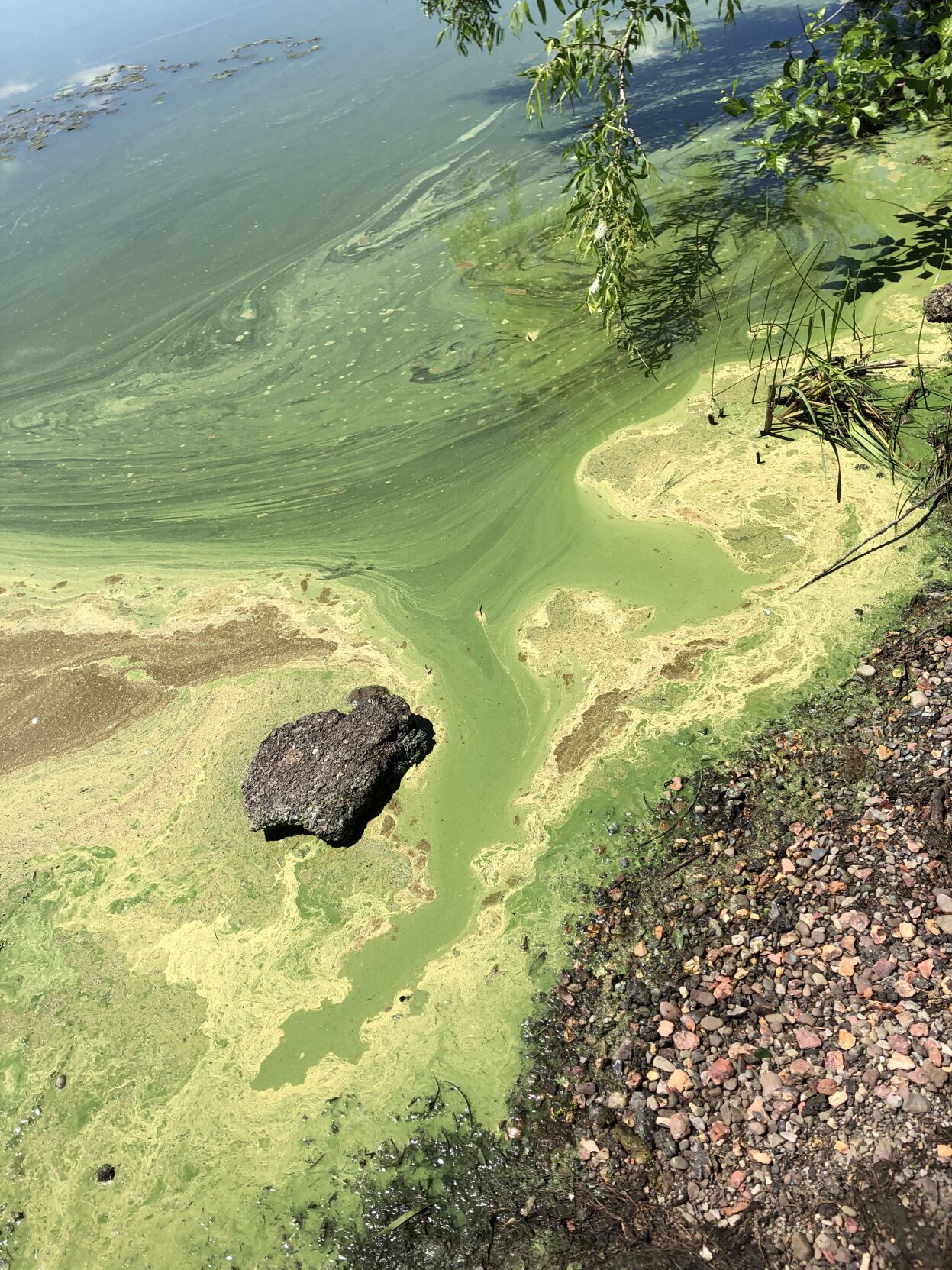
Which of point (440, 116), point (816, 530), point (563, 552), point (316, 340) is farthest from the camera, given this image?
point (440, 116)

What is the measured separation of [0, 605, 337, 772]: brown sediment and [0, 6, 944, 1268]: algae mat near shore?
0.01 meters

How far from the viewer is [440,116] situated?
6.45 meters

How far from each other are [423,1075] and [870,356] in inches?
128

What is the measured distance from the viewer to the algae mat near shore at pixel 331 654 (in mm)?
1948

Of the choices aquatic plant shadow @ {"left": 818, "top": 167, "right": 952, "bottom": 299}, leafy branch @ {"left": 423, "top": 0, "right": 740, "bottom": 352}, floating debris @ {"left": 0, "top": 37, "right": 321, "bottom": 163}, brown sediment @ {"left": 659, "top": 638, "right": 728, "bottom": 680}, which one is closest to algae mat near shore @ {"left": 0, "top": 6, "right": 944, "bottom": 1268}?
brown sediment @ {"left": 659, "top": 638, "right": 728, "bottom": 680}

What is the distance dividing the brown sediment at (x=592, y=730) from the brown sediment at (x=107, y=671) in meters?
1.00

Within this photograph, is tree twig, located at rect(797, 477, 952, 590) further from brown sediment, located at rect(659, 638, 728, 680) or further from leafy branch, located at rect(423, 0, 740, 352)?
leafy branch, located at rect(423, 0, 740, 352)

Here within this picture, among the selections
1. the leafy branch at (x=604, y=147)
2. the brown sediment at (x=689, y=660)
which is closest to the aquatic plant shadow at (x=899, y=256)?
the leafy branch at (x=604, y=147)

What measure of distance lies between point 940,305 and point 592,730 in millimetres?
→ 2531

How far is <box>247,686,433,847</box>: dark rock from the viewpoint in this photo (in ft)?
7.75

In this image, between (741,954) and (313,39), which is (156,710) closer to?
(741,954)

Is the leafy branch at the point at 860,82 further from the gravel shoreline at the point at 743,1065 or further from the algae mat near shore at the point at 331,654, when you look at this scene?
the gravel shoreline at the point at 743,1065

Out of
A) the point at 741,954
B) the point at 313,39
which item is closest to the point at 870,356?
the point at 741,954

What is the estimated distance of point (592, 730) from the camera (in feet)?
8.34
